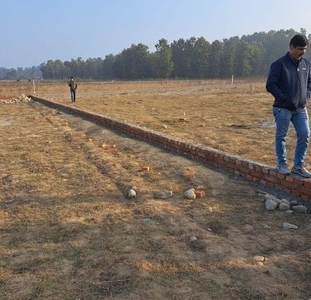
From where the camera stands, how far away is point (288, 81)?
3908 millimetres

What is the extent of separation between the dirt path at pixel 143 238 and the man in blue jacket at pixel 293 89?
0.89 metres

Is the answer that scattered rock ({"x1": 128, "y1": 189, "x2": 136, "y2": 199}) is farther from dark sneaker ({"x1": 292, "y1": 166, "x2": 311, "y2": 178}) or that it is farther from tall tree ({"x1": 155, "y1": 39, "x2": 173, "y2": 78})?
tall tree ({"x1": 155, "y1": 39, "x2": 173, "y2": 78})

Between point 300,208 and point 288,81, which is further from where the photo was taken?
point 288,81

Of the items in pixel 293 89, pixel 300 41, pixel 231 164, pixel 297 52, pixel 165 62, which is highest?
pixel 165 62

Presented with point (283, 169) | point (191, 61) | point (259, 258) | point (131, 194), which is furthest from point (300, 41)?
point (191, 61)

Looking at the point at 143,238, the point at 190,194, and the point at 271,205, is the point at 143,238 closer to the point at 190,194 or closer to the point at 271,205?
the point at 190,194

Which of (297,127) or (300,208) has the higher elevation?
(297,127)

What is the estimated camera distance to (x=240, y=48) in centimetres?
6625

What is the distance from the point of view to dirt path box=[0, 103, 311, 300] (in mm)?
2521

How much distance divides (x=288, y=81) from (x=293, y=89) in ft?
0.37

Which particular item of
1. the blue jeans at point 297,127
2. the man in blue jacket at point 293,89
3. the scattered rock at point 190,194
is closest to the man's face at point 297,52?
the man in blue jacket at point 293,89

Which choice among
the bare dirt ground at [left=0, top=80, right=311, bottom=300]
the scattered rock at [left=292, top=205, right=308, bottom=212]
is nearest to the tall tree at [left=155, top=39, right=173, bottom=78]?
the bare dirt ground at [left=0, top=80, right=311, bottom=300]

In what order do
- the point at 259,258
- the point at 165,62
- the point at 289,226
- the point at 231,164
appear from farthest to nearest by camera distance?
the point at 165,62
the point at 231,164
the point at 289,226
the point at 259,258

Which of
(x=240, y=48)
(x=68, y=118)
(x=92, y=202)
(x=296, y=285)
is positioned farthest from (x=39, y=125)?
(x=240, y=48)
